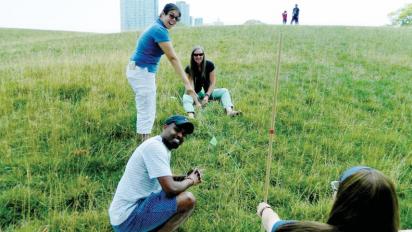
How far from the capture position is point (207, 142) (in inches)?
210

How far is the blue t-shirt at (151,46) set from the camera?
454 centimetres

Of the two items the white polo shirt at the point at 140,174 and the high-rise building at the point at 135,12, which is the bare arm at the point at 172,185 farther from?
the high-rise building at the point at 135,12

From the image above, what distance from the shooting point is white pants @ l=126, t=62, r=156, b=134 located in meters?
4.69

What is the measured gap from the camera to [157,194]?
325 centimetres

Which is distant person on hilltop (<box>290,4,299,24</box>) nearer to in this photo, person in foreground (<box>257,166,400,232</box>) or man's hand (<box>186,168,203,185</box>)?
man's hand (<box>186,168,203,185</box>)

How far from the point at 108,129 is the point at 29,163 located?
120 cm

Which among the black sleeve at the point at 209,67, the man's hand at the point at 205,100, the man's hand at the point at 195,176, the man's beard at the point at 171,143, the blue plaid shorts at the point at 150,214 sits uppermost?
the black sleeve at the point at 209,67

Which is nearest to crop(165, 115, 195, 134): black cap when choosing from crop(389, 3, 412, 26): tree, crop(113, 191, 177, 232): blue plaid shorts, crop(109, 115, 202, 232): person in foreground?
crop(109, 115, 202, 232): person in foreground

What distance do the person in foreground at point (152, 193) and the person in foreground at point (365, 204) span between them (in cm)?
147

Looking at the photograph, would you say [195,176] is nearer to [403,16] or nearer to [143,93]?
[143,93]

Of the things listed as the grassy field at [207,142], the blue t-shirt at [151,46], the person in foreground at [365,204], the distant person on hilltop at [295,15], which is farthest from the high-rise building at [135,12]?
the person in foreground at [365,204]

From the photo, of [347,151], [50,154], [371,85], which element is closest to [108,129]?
[50,154]

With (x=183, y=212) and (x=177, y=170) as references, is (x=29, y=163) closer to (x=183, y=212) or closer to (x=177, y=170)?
(x=177, y=170)

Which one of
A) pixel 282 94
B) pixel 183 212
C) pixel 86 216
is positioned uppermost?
pixel 282 94
